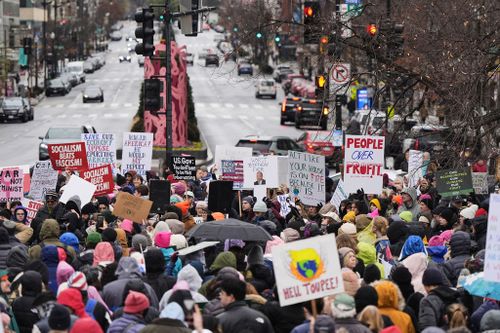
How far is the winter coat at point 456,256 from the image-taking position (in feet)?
41.7

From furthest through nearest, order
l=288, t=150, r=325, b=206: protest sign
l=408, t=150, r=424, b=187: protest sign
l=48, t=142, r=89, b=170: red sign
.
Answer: l=408, t=150, r=424, b=187: protest sign → l=48, t=142, r=89, b=170: red sign → l=288, t=150, r=325, b=206: protest sign

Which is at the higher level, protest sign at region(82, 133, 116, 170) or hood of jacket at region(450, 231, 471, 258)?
hood of jacket at region(450, 231, 471, 258)

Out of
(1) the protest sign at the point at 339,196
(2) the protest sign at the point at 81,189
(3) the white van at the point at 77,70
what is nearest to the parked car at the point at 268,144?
(1) the protest sign at the point at 339,196

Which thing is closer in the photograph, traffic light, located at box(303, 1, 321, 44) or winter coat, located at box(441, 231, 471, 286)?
winter coat, located at box(441, 231, 471, 286)

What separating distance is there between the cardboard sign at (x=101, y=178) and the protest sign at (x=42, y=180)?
934mm

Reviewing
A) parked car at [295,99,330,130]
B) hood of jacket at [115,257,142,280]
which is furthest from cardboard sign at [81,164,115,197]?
parked car at [295,99,330,130]

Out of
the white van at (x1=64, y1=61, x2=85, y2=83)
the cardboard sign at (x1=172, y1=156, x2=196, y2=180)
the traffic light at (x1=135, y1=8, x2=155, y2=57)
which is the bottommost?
the white van at (x1=64, y1=61, x2=85, y2=83)

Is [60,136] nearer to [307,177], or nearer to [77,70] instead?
[307,177]

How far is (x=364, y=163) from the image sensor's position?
832 inches

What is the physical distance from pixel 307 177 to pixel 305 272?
395 inches

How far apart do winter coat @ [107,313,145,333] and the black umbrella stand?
4027mm

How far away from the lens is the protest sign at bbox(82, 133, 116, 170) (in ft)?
82.2

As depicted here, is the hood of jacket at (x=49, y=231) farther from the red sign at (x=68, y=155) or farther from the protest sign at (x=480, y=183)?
the protest sign at (x=480, y=183)

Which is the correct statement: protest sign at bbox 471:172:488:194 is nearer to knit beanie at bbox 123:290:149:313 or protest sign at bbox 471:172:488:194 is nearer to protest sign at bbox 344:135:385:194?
protest sign at bbox 344:135:385:194
